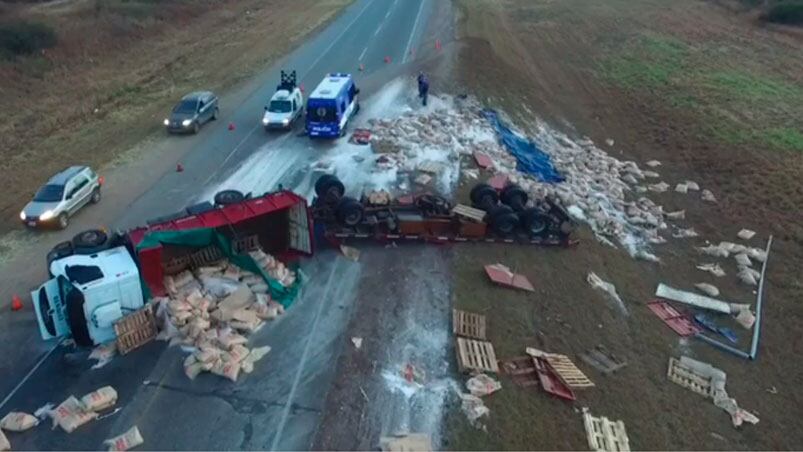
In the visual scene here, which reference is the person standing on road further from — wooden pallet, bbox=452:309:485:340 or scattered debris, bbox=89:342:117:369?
scattered debris, bbox=89:342:117:369

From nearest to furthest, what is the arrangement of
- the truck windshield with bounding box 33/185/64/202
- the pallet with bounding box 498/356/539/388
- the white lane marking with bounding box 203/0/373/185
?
1. the pallet with bounding box 498/356/539/388
2. the truck windshield with bounding box 33/185/64/202
3. the white lane marking with bounding box 203/0/373/185

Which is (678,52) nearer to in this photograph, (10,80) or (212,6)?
(212,6)

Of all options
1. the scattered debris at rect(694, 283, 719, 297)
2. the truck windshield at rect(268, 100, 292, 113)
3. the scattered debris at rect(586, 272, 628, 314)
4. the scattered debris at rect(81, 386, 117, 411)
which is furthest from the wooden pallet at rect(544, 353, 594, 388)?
the truck windshield at rect(268, 100, 292, 113)

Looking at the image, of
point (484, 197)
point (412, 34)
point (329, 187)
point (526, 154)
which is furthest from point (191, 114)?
point (412, 34)

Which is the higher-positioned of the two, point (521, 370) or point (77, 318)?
point (77, 318)

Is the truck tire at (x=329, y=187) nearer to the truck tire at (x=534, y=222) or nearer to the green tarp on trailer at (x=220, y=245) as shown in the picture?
the green tarp on trailer at (x=220, y=245)

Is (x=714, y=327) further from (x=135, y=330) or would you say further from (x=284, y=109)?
(x=284, y=109)

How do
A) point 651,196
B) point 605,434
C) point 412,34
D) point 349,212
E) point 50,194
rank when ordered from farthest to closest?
point 412,34 < point 651,196 < point 50,194 < point 349,212 < point 605,434
